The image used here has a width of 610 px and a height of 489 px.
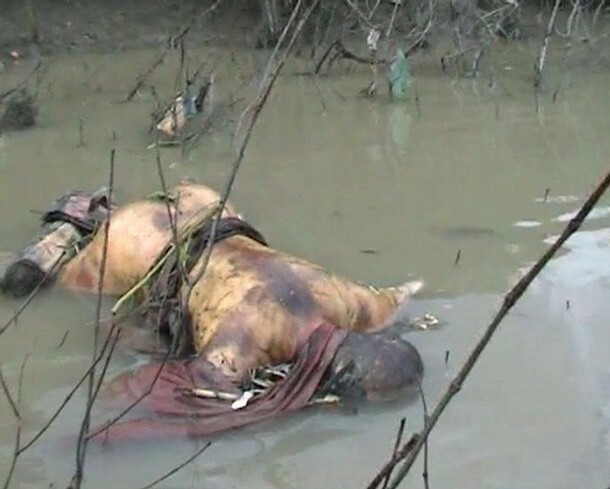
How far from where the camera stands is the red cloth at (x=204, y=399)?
11.1ft

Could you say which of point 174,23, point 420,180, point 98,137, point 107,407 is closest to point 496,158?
point 420,180

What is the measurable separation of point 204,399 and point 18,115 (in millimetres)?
3647

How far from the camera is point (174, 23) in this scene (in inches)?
385

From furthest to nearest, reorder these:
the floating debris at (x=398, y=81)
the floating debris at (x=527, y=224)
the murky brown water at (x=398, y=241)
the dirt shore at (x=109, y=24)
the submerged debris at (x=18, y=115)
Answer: the dirt shore at (x=109, y=24) < the floating debris at (x=398, y=81) < the submerged debris at (x=18, y=115) < the floating debris at (x=527, y=224) < the murky brown water at (x=398, y=241)

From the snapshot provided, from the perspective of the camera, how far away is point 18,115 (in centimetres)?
677

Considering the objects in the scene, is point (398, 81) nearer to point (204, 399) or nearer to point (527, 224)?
point (527, 224)

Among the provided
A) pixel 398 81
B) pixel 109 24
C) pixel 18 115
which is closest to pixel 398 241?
pixel 398 81

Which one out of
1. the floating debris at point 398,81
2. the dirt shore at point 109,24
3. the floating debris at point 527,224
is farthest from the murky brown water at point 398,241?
the dirt shore at point 109,24

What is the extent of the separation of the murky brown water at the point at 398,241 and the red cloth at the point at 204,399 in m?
0.05

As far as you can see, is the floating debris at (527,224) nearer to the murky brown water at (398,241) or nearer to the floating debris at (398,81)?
the murky brown water at (398,241)

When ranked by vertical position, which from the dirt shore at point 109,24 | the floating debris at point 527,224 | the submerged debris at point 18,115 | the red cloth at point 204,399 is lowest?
the red cloth at point 204,399

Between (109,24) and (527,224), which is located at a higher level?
(109,24)

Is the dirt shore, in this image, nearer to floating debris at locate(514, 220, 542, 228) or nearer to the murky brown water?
the murky brown water

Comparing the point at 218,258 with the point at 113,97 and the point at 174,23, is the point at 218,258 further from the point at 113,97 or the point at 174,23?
the point at 174,23
